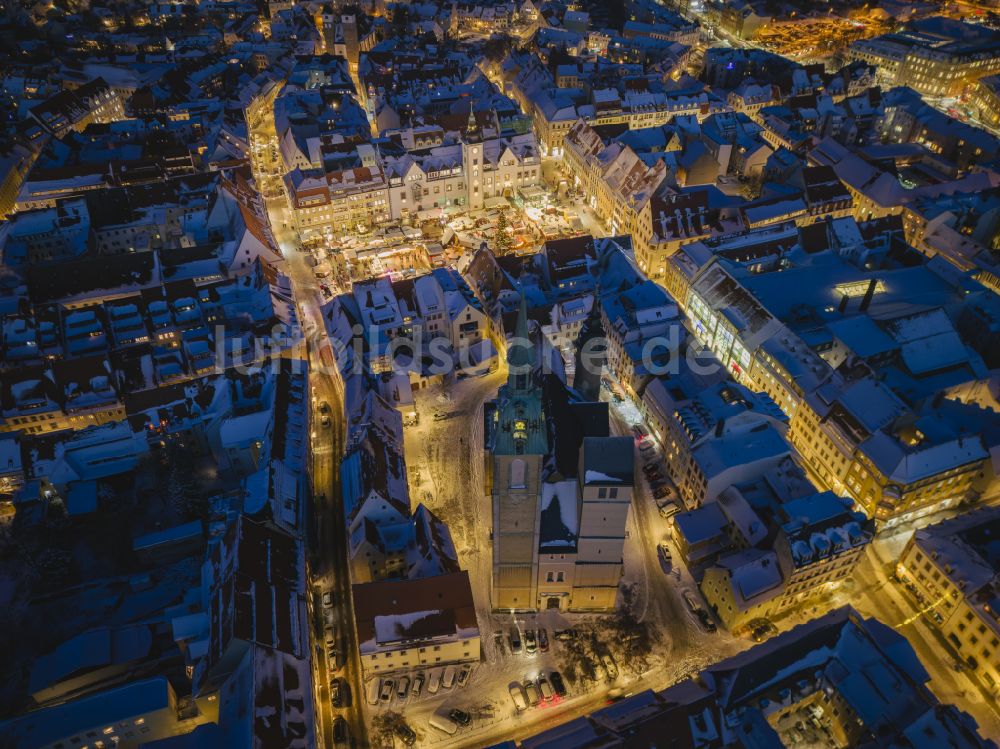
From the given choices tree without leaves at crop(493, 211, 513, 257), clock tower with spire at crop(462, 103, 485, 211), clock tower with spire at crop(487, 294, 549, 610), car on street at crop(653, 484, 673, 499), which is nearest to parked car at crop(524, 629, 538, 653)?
clock tower with spire at crop(487, 294, 549, 610)

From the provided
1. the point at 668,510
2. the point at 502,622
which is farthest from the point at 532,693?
the point at 668,510

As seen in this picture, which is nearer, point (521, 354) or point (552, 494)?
point (521, 354)

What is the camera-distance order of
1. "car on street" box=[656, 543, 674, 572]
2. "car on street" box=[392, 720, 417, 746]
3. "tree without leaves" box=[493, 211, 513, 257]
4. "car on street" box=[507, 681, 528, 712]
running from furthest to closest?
"tree without leaves" box=[493, 211, 513, 257]
"car on street" box=[656, 543, 674, 572]
"car on street" box=[507, 681, 528, 712]
"car on street" box=[392, 720, 417, 746]

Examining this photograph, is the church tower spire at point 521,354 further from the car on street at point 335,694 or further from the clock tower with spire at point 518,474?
the car on street at point 335,694

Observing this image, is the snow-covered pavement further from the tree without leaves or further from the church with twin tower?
the tree without leaves

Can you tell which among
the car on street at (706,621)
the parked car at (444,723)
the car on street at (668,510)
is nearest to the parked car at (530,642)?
the parked car at (444,723)

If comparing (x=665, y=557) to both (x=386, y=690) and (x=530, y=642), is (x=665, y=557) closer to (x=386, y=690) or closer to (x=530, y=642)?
(x=530, y=642)
